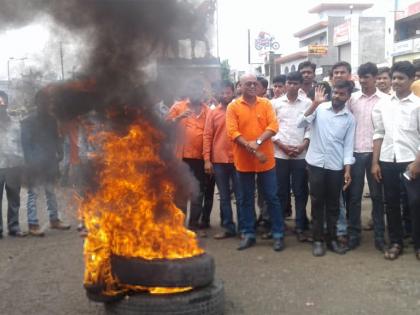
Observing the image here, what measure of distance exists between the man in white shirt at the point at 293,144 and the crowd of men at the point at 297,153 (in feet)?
0.04

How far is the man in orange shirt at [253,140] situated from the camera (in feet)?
19.5

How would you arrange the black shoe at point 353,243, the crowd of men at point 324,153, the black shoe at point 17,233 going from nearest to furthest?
the crowd of men at point 324,153, the black shoe at point 353,243, the black shoe at point 17,233

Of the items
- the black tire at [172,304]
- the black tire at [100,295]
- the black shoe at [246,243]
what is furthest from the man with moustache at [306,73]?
the black tire at [100,295]

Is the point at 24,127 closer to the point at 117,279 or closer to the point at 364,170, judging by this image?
the point at 117,279

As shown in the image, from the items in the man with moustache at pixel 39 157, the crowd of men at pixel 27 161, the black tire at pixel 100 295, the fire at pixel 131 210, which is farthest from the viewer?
the crowd of men at pixel 27 161

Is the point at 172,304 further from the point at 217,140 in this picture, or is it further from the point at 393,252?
the point at 217,140

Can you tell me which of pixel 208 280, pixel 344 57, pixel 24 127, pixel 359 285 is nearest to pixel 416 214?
pixel 359 285

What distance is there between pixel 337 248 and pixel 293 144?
144cm

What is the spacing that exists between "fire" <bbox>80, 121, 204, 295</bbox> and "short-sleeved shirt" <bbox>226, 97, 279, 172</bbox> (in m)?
1.56

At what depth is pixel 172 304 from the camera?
150 inches

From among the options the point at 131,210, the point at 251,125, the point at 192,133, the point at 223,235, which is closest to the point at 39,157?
the point at 192,133

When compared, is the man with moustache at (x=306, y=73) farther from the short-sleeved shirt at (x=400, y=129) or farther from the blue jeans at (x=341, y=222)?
the blue jeans at (x=341, y=222)

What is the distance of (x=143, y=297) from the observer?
12.7 ft

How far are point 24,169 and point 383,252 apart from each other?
4.96 m
